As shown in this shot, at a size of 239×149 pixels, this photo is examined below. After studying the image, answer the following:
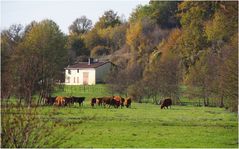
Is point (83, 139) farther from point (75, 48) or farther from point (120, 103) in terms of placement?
point (75, 48)

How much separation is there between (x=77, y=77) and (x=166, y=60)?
3008 centimetres

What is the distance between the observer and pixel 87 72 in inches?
3430

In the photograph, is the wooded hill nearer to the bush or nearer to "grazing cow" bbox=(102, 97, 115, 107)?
the bush

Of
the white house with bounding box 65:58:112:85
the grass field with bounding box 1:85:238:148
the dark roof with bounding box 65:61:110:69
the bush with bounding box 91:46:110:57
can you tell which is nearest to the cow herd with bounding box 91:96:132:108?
the grass field with bounding box 1:85:238:148

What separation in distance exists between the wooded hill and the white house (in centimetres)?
209

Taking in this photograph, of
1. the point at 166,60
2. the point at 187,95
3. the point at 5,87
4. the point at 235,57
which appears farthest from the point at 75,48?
the point at 5,87

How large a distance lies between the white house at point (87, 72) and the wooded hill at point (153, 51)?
2089 millimetres

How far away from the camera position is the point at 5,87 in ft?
36.7

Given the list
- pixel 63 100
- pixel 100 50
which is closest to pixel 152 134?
pixel 63 100

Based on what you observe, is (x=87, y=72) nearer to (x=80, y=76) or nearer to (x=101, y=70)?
(x=80, y=76)

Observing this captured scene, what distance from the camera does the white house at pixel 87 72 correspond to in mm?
85438

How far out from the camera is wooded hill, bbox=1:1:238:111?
40.4m

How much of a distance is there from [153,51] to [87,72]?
43.7ft

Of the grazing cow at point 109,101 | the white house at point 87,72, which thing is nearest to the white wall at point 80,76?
the white house at point 87,72
